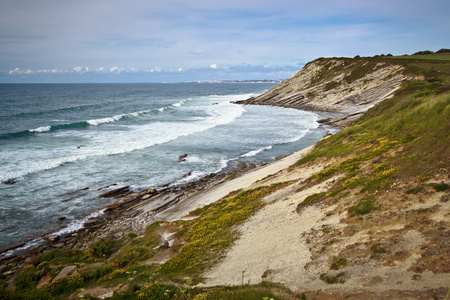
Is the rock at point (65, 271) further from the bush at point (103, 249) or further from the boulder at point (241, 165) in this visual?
the boulder at point (241, 165)

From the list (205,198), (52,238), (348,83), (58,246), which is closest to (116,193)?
(52,238)

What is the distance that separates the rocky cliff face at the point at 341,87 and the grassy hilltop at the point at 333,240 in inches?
1706

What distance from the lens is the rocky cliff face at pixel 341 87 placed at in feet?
231

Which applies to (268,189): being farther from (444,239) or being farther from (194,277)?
(444,239)

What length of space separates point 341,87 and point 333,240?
8302 cm

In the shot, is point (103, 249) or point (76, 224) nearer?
point (103, 249)

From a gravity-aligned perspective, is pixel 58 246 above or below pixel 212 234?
below

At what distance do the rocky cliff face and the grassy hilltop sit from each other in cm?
4333

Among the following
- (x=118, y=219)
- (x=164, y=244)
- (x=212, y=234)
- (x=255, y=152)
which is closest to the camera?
(x=212, y=234)

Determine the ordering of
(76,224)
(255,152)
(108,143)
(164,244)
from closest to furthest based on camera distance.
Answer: (164,244)
(76,224)
(255,152)
(108,143)

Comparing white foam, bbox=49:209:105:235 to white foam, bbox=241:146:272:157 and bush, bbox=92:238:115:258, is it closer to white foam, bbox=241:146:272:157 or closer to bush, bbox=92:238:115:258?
bush, bbox=92:238:115:258

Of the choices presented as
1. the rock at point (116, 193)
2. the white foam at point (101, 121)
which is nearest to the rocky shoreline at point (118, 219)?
the rock at point (116, 193)

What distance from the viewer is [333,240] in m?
11.8

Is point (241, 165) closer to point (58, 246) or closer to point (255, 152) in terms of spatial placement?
point (255, 152)
